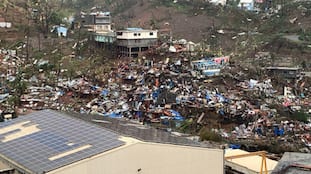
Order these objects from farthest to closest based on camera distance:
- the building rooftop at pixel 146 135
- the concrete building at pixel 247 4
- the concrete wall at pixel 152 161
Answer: the concrete building at pixel 247 4 < the building rooftop at pixel 146 135 < the concrete wall at pixel 152 161

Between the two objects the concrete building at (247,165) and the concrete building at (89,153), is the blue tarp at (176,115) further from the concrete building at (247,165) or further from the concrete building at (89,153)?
the concrete building at (89,153)

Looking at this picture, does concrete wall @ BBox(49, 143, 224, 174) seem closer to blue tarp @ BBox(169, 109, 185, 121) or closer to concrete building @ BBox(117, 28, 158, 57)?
blue tarp @ BBox(169, 109, 185, 121)

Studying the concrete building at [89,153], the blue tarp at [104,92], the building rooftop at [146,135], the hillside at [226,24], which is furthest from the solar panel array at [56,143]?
the hillside at [226,24]

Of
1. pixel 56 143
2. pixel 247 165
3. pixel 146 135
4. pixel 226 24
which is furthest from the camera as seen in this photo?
pixel 226 24

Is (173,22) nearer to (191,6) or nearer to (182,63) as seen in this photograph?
(191,6)

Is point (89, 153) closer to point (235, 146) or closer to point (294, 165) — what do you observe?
point (294, 165)

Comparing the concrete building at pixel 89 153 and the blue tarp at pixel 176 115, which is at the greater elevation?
the concrete building at pixel 89 153

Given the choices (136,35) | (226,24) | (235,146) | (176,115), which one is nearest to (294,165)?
(235,146)
